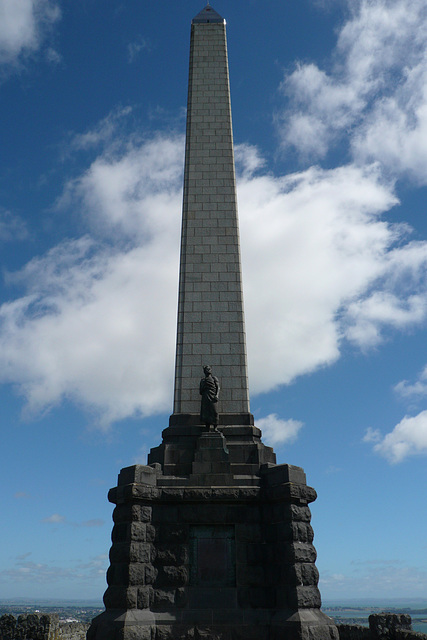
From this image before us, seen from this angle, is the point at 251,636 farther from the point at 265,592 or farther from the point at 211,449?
the point at 211,449

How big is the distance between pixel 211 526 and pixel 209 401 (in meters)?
2.82

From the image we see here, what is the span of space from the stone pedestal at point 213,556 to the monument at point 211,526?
0.02 metres

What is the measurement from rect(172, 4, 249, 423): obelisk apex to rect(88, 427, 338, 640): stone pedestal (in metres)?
2.22

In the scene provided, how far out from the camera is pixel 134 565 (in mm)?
10180

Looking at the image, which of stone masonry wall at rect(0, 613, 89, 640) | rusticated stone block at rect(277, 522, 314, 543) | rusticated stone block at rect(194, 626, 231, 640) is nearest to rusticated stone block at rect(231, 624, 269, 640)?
rusticated stone block at rect(194, 626, 231, 640)

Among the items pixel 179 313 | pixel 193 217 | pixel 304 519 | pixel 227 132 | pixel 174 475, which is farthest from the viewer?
pixel 227 132

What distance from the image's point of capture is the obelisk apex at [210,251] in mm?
13391

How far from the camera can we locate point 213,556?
10750 millimetres

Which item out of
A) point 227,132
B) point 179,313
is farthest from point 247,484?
point 227,132

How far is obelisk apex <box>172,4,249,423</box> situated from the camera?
527 inches

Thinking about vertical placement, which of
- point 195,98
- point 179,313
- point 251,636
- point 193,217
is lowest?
point 251,636

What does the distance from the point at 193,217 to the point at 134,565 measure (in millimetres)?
9629

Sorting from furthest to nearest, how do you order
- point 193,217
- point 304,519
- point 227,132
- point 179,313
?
point 227,132 < point 193,217 < point 179,313 < point 304,519

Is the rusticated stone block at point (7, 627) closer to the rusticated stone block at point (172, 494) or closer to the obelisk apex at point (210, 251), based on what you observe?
the rusticated stone block at point (172, 494)
